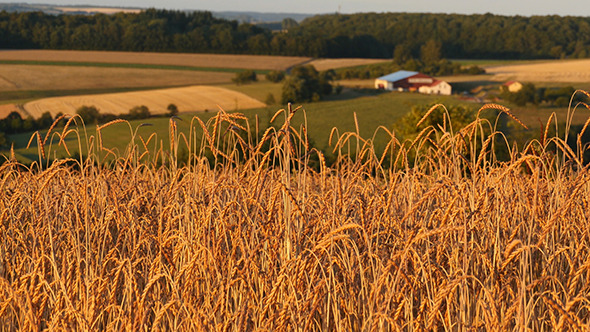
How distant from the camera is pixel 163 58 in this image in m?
119

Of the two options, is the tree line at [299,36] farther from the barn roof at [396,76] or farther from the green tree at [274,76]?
the green tree at [274,76]

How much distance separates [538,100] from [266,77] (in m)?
42.8

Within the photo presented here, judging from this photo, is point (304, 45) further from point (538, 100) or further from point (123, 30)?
point (538, 100)

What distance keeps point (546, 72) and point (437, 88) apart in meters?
22.8

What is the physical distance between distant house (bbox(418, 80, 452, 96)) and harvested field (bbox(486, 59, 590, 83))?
39.2 feet

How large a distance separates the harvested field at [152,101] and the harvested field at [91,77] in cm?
924

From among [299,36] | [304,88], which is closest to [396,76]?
[304,88]

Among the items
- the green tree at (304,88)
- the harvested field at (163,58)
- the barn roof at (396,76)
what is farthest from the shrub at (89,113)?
the barn roof at (396,76)

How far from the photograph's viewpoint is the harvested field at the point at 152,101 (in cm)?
7062

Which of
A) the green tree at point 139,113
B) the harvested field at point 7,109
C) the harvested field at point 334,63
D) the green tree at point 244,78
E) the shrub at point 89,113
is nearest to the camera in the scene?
the harvested field at point 7,109

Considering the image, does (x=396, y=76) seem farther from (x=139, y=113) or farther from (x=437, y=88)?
(x=139, y=113)

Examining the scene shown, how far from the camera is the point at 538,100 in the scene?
8344 centimetres

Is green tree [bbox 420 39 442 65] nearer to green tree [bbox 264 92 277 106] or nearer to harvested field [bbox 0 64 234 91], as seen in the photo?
harvested field [bbox 0 64 234 91]

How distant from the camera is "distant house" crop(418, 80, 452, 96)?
10531 cm
